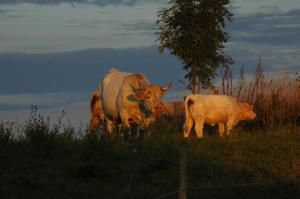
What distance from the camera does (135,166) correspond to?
11.0 m

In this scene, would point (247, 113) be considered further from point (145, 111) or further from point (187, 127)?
point (145, 111)

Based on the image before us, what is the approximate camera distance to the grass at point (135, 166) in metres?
12.5

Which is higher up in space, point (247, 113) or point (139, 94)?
point (139, 94)

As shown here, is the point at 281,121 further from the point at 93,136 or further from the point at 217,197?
the point at 217,197

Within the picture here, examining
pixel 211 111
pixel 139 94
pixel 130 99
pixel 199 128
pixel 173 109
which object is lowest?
pixel 173 109

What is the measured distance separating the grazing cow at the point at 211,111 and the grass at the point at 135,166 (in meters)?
3.69

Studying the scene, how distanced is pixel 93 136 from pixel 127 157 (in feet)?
3.39

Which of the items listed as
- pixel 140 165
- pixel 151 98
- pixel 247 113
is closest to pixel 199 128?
pixel 247 113

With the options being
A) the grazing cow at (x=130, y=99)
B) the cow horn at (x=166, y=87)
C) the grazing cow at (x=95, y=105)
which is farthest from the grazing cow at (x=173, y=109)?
the cow horn at (x=166, y=87)

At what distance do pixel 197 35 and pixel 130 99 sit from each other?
831 inches

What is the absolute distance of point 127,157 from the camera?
1545cm

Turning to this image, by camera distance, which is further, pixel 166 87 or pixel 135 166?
pixel 166 87

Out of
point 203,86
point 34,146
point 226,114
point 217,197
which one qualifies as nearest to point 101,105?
point 226,114

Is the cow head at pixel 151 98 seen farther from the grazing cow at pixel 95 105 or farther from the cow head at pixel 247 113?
the grazing cow at pixel 95 105
